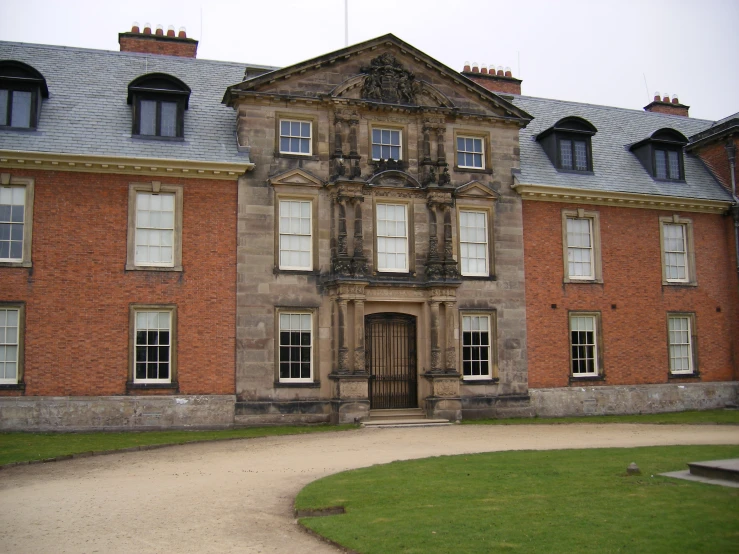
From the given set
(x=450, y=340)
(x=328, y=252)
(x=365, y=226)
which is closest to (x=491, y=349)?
(x=450, y=340)

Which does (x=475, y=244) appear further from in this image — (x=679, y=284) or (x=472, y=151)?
(x=679, y=284)

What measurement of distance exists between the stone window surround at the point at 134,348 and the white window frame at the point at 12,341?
2787 millimetres

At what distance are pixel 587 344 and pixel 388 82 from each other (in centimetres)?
1103

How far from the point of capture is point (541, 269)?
2542 centimetres

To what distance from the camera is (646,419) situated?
23.8 meters

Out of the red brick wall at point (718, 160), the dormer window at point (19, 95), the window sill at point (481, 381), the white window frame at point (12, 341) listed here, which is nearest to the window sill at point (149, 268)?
the white window frame at point (12, 341)

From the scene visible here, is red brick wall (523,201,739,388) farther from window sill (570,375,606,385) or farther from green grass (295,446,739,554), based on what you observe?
green grass (295,446,739,554)

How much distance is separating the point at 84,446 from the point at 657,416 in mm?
17715

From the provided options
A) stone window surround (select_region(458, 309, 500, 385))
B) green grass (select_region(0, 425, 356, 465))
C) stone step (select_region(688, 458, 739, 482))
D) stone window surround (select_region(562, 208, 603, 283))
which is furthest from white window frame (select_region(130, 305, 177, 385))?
stone step (select_region(688, 458, 739, 482))

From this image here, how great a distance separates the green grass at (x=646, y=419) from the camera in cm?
2272

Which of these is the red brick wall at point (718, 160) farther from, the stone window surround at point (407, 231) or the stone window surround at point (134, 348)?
the stone window surround at point (134, 348)

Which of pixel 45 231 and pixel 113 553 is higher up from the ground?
pixel 45 231

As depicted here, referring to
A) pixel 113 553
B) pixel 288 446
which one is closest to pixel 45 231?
pixel 288 446

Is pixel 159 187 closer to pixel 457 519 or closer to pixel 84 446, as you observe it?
pixel 84 446
